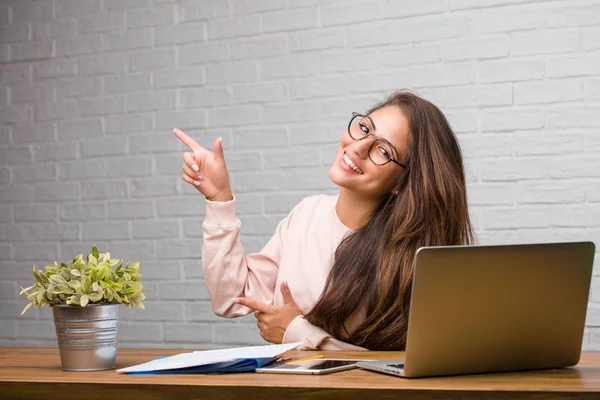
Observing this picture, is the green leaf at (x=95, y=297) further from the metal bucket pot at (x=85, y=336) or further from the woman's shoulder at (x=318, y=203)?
the woman's shoulder at (x=318, y=203)

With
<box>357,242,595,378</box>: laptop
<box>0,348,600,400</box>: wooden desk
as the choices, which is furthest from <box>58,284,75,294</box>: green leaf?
<box>357,242,595,378</box>: laptop

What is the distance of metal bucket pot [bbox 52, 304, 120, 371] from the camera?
1384 millimetres

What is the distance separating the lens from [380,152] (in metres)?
2.18

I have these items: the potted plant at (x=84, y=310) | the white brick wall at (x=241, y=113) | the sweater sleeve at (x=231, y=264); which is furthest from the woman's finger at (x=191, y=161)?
the white brick wall at (x=241, y=113)

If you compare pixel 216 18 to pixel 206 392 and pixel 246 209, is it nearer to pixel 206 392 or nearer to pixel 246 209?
pixel 246 209

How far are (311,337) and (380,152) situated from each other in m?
0.53

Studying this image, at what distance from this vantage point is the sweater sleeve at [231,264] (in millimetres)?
2221

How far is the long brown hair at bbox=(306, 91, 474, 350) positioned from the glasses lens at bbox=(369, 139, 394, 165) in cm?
6

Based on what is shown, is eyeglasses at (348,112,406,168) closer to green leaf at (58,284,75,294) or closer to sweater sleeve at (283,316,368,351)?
sweater sleeve at (283,316,368,351)

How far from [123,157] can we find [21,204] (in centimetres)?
59

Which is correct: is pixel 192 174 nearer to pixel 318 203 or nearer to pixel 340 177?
pixel 340 177

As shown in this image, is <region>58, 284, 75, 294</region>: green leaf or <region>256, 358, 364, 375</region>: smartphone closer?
<region>256, 358, 364, 375</region>: smartphone

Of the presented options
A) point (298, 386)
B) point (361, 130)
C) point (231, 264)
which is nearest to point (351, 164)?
point (361, 130)

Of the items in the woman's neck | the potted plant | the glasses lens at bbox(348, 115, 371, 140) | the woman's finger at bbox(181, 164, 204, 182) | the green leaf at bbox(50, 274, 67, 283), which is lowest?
the potted plant
